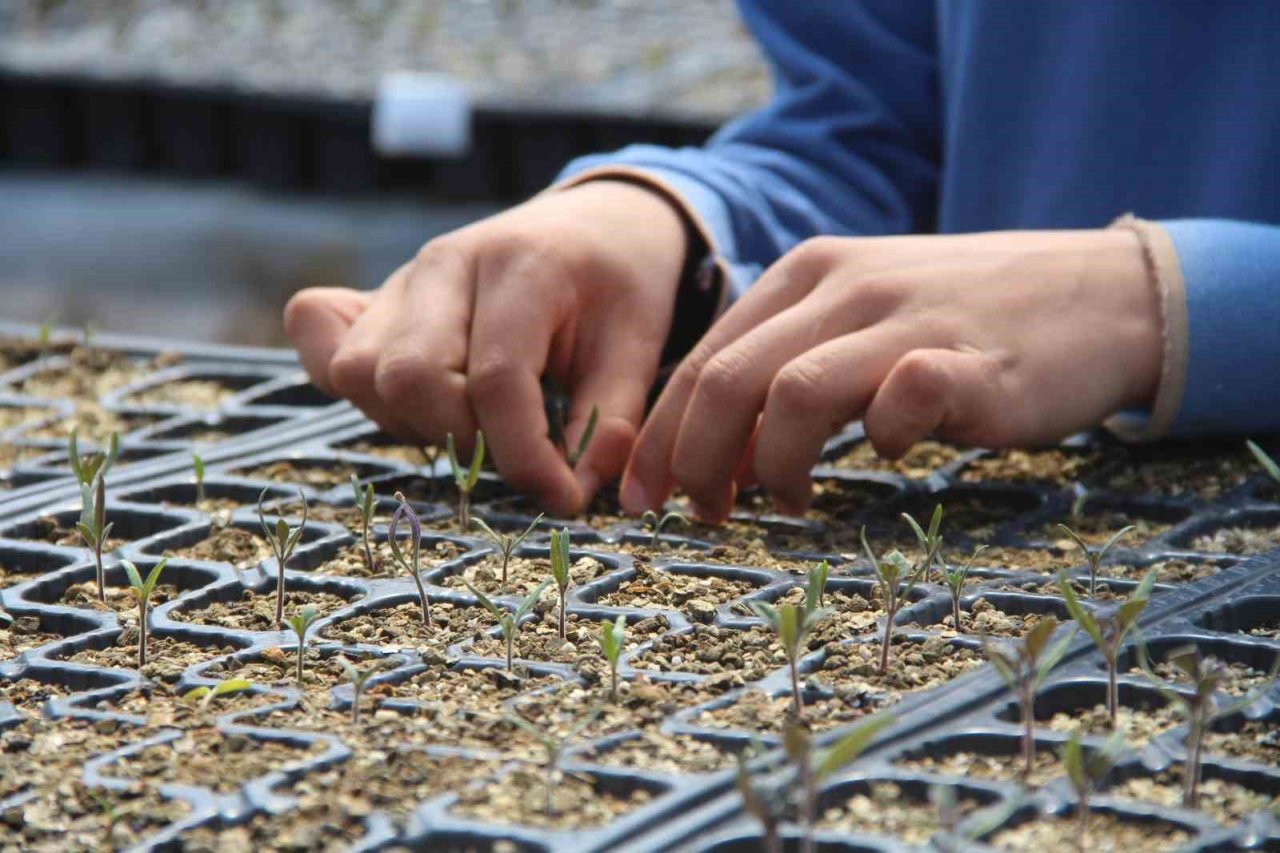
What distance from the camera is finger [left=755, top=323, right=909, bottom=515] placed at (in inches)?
56.3

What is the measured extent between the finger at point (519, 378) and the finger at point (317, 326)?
19 cm

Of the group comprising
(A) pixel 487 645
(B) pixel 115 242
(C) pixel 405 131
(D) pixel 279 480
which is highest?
(A) pixel 487 645

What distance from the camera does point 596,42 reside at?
771 cm

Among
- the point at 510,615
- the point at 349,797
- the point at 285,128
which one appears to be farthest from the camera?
the point at 285,128

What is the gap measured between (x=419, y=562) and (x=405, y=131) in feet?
17.7

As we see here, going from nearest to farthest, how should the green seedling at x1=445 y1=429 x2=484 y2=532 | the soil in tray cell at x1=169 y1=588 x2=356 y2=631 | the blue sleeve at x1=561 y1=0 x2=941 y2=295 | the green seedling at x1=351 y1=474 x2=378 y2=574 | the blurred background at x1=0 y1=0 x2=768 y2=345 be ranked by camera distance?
the soil in tray cell at x1=169 y1=588 x2=356 y2=631 < the green seedling at x1=351 y1=474 x2=378 y2=574 < the green seedling at x1=445 y1=429 x2=484 y2=532 < the blue sleeve at x1=561 y1=0 x2=941 y2=295 < the blurred background at x1=0 y1=0 x2=768 y2=345

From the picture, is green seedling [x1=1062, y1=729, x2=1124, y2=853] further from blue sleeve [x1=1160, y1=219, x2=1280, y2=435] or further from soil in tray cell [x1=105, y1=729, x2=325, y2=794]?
blue sleeve [x1=1160, y1=219, x2=1280, y2=435]

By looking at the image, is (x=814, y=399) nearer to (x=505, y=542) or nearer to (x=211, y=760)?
(x=505, y=542)

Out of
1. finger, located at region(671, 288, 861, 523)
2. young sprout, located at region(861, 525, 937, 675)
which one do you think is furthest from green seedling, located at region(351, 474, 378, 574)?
young sprout, located at region(861, 525, 937, 675)

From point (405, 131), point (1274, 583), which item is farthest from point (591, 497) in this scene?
point (405, 131)

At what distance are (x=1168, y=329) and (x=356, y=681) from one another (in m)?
0.89

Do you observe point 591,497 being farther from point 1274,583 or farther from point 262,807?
point 262,807

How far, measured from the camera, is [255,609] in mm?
1226

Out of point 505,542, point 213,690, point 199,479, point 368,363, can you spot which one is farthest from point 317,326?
point 213,690
